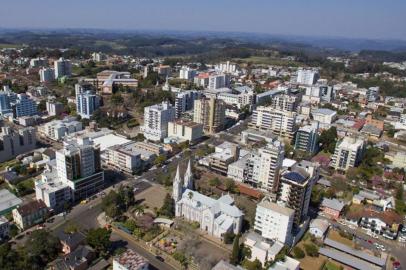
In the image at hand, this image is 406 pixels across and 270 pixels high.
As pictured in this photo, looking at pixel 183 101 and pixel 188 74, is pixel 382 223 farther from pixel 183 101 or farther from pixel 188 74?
pixel 188 74

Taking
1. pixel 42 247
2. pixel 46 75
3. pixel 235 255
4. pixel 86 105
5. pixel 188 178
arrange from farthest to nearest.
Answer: pixel 46 75 → pixel 86 105 → pixel 188 178 → pixel 235 255 → pixel 42 247

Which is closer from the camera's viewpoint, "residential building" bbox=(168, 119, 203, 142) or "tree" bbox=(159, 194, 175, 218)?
"tree" bbox=(159, 194, 175, 218)

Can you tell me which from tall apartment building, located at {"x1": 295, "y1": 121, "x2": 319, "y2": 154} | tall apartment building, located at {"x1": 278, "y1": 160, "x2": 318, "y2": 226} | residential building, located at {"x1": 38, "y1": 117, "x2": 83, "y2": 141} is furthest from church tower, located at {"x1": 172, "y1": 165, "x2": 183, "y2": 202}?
residential building, located at {"x1": 38, "y1": 117, "x2": 83, "y2": 141}

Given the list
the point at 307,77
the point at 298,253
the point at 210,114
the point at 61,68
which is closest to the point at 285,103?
the point at 210,114

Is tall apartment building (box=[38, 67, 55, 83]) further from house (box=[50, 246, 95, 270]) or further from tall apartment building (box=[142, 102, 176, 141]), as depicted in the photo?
house (box=[50, 246, 95, 270])

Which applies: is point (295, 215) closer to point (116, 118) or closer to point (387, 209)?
point (387, 209)

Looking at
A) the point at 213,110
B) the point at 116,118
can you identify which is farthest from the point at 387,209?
the point at 116,118
